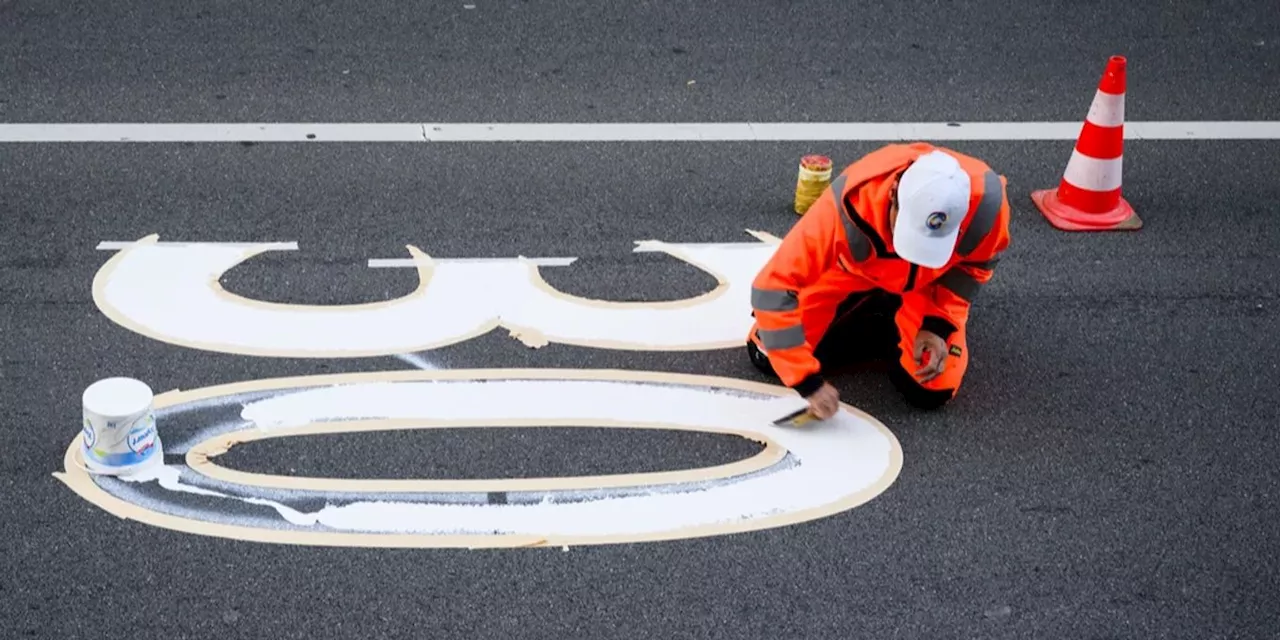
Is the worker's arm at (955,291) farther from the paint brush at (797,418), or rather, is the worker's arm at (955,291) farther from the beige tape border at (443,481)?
the beige tape border at (443,481)

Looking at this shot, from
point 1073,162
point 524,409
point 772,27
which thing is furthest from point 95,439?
point 772,27

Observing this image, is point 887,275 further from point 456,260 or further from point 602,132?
point 602,132

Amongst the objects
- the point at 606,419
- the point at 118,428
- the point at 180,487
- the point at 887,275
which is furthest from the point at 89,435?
the point at 887,275

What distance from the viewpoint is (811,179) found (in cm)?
690

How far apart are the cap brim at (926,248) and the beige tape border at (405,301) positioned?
1.14 m

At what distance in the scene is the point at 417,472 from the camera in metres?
5.24

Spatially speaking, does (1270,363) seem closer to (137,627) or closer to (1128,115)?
(1128,115)

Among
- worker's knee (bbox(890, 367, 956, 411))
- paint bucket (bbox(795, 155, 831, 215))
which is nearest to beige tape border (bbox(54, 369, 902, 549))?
worker's knee (bbox(890, 367, 956, 411))

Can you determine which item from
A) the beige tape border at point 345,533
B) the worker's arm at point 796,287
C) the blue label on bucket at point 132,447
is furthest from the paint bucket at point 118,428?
the worker's arm at point 796,287

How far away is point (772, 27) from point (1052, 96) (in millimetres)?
1753

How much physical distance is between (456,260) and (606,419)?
136 cm

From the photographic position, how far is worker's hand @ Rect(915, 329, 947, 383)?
5621mm

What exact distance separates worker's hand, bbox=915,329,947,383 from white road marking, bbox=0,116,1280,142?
2.29 metres

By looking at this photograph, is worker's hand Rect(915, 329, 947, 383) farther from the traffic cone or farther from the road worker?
the traffic cone
